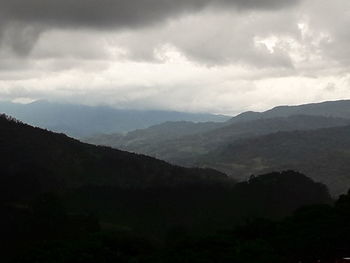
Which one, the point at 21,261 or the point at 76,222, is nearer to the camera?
the point at 21,261

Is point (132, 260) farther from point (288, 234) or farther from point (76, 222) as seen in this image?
point (76, 222)

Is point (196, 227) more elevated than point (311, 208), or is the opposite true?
point (311, 208)

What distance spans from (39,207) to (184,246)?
252 ft

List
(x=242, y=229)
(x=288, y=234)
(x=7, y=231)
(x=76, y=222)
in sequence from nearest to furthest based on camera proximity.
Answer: (x=288, y=234) → (x=242, y=229) → (x=76, y=222) → (x=7, y=231)

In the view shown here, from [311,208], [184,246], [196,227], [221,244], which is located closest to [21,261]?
[184,246]

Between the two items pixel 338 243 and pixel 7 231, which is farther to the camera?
pixel 7 231

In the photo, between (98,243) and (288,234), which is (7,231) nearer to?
(98,243)

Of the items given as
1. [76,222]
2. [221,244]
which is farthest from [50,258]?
[76,222]

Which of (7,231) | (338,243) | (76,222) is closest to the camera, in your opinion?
(338,243)

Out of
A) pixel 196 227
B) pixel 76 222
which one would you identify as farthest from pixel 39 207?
pixel 196 227

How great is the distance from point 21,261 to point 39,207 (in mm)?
75192

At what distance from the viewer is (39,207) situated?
150750mm

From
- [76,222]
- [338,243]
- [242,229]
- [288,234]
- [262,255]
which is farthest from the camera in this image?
[76,222]

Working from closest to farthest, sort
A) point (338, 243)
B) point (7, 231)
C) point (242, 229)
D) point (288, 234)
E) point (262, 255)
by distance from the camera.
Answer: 1. point (262, 255)
2. point (338, 243)
3. point (288, 234)
4. point (242, 229)
5. point (7, 231)
